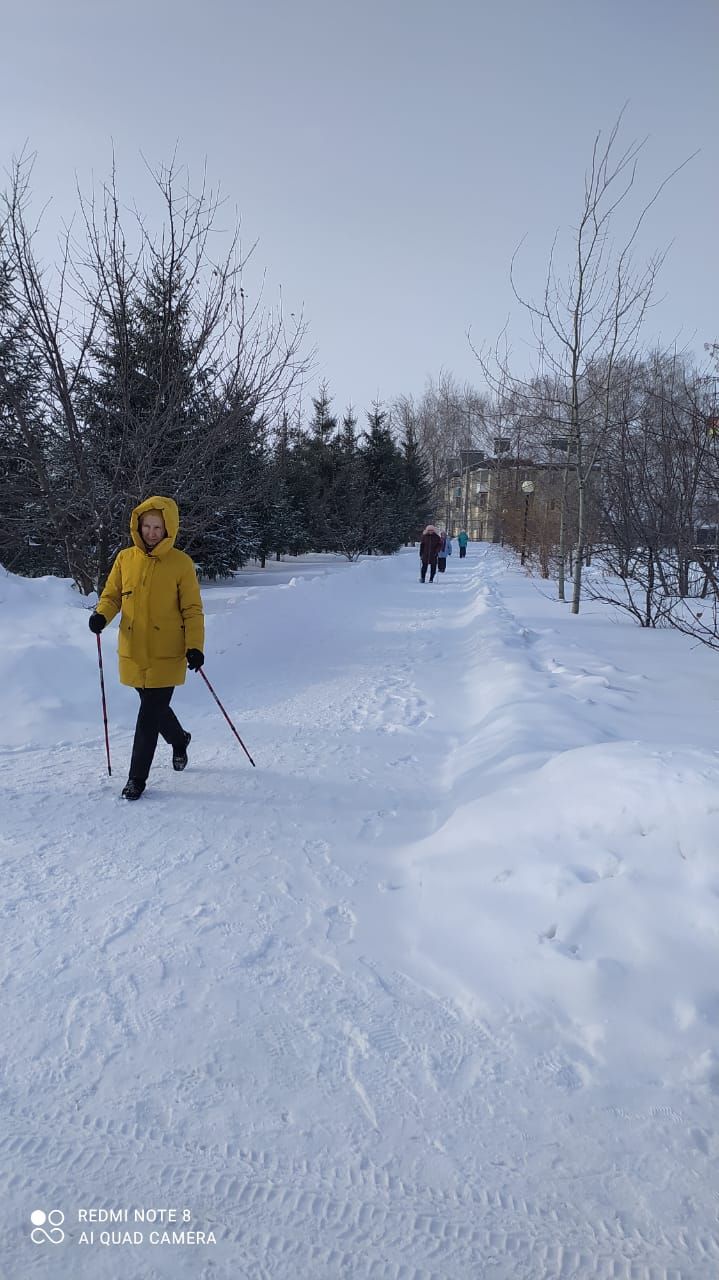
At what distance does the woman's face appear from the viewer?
4.39 metres

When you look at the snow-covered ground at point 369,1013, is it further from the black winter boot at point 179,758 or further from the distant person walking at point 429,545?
the distant person walking at point 429,545

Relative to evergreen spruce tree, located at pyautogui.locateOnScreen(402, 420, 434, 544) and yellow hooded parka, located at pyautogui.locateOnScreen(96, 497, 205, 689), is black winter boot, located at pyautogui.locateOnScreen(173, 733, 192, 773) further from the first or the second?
evergreen spruce tree, located at pyautogui.locateOnScreen(402, 420, 434, 544)

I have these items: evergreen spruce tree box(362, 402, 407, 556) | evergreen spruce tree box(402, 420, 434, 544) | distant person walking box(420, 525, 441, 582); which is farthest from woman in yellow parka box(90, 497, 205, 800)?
evergreen spruce tree box(402, 420, 434, 544)

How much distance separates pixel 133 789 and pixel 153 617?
1.03m

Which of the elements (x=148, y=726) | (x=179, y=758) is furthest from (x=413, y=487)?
(x=148, y=726)

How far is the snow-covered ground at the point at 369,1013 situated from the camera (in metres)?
1.66

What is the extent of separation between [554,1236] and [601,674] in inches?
231

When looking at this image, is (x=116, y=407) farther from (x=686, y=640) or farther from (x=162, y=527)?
(x=686, y=640)

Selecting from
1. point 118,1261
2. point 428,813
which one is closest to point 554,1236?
point 118,1261

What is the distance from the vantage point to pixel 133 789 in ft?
13.9

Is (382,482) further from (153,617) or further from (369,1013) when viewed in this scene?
(369,1013)

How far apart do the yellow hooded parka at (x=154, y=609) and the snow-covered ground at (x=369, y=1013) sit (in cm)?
73

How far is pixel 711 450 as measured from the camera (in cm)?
638

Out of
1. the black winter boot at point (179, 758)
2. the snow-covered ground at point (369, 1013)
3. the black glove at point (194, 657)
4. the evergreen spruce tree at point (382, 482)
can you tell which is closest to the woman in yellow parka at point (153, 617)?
the black glove at point (194, 657)
